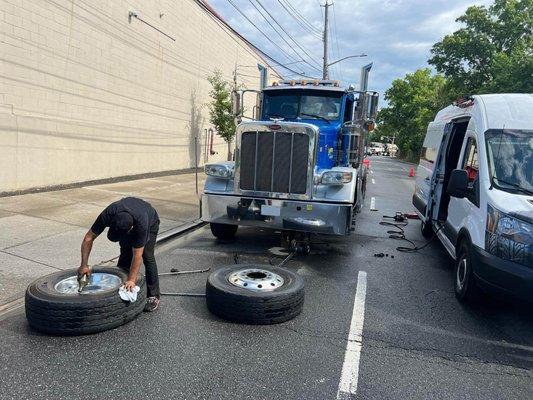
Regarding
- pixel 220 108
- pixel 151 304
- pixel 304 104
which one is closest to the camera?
pixel 151 304

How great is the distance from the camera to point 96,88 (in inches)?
509

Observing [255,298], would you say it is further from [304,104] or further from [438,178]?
[304,104]

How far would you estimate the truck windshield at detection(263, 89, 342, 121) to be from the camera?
7.90m

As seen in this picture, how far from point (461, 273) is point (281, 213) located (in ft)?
8.00

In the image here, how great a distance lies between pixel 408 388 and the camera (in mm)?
3213

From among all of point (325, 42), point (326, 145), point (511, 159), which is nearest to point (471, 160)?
point (511, 159)

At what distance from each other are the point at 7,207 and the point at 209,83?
601 inches

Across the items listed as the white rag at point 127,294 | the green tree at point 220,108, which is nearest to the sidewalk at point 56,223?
the white rag at point 127,294

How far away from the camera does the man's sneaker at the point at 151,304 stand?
4.34m

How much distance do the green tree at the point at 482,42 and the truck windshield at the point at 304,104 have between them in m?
29.3

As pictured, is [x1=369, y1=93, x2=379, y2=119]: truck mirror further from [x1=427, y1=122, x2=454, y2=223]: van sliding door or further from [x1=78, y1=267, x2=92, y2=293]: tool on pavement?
[x1=78, y1=267, x2=92, y2=293]: tool on pavement

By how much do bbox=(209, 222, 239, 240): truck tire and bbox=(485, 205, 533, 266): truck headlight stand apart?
4.13 m

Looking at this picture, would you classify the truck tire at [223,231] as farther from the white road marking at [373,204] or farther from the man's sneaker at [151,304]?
the white road marking at [373,204]

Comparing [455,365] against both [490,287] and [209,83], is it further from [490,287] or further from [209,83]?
[209,83]
